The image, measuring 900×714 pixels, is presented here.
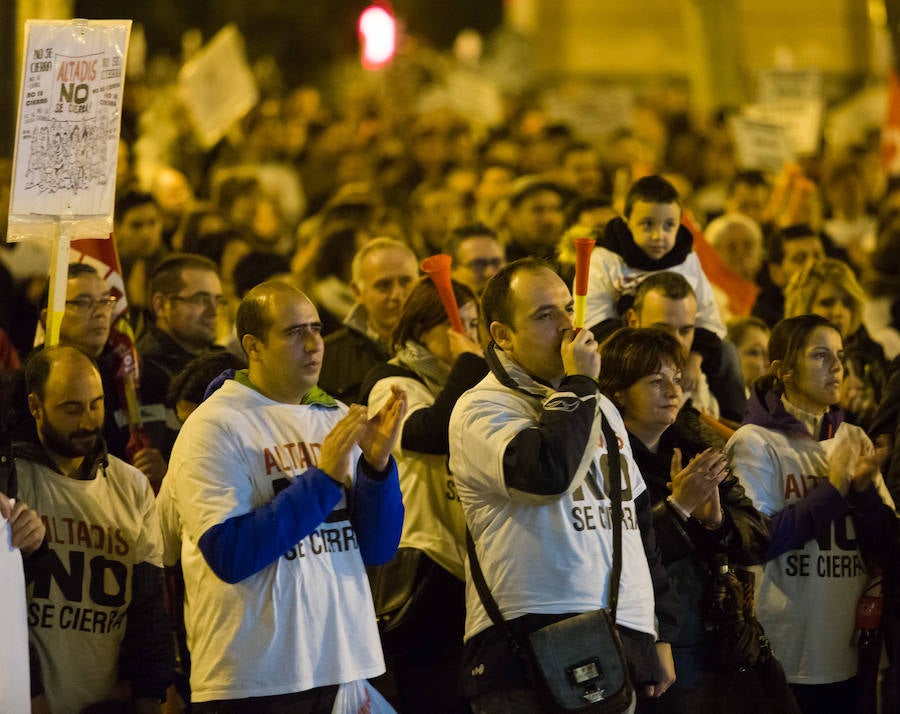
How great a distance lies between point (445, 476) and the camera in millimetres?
6664

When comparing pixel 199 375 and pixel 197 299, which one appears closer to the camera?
pixel 199 375

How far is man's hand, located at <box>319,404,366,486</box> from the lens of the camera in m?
5.11

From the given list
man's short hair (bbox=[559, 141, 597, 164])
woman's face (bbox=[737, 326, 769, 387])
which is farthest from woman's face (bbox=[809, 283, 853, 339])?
man's short hair (bbox=[559, 141, 597, 164])

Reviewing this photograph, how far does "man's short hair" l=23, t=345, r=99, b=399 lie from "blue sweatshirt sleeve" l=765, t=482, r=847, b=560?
2700 millimetres

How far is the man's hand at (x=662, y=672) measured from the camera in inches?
226

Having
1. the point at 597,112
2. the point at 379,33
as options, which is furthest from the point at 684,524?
the point at 379,33

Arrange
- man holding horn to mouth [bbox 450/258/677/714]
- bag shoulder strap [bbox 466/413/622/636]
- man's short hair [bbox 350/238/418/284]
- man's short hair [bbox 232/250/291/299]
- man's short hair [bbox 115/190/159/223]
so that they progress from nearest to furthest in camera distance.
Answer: man holding horn to mouth [bbox 450/258/677/714], bag shoulder strap [bbox 466/413/622/636], man's short hair [bbox 350/238/418/284], man's short hair [bbox 232/250/291/299], man's short hair [bbox 115/190/159/223]

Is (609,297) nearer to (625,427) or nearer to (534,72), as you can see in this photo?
(625,427)

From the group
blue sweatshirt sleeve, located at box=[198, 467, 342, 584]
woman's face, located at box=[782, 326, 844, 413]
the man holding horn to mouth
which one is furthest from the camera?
woman's face, located at box=[782, 326, 844, 413]

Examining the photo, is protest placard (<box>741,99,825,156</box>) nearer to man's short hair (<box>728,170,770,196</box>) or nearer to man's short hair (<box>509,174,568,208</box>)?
man's short hair (<box>728,170,770,196</box>)

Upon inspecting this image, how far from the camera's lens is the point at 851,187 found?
12844mm

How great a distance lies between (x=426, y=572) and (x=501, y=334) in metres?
1.28

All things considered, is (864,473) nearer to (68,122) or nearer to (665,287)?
(665,287)

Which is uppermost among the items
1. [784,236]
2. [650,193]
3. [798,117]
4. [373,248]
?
[798,117]
